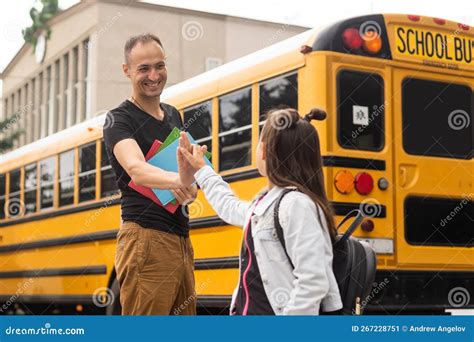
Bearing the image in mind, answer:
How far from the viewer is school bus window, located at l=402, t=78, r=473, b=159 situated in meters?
5.36

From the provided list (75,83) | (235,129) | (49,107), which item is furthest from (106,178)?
(49,107)

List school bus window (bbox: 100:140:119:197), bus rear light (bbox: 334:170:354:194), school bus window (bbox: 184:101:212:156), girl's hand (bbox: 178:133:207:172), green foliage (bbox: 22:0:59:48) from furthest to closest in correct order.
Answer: green foliage (bbox: 22:0:59:48), school bus window (bbox: 100:140:119:197), school bus window (bbox: 184:101:212:156), bus rear light (bbox: 334:170:354:194), girl's hand (bbox: 178:133:207:172)

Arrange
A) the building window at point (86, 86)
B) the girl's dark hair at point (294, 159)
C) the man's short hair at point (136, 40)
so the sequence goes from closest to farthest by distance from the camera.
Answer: the girl's dark hair at point (294, 159), the man's short hair at point (136, 40), the building window at point (86, 86)

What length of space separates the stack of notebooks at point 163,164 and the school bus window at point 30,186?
18.7 ft

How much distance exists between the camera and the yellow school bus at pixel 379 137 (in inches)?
199

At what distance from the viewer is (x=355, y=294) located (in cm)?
225

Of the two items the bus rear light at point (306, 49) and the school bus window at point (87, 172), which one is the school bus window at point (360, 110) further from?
the school bus window at point (87, 172)

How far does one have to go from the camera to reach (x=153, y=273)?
2887 mm

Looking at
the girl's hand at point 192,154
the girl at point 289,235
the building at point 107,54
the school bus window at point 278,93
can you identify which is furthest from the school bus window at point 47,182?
the building at point 107,54

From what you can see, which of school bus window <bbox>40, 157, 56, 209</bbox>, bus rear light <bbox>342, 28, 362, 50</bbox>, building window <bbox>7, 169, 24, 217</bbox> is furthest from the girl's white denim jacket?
building window <bbox>7, 169, 24, 217</bbox>

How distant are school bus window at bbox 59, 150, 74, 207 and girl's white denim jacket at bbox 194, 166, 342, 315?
18.2 feet

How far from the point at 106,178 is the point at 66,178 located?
93 cm

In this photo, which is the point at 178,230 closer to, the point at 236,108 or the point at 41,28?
the point at 236,108

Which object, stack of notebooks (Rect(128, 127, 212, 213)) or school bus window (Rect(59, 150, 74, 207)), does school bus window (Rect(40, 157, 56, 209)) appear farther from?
stack of notebooks (Rect(128, 127, 212, 213))
